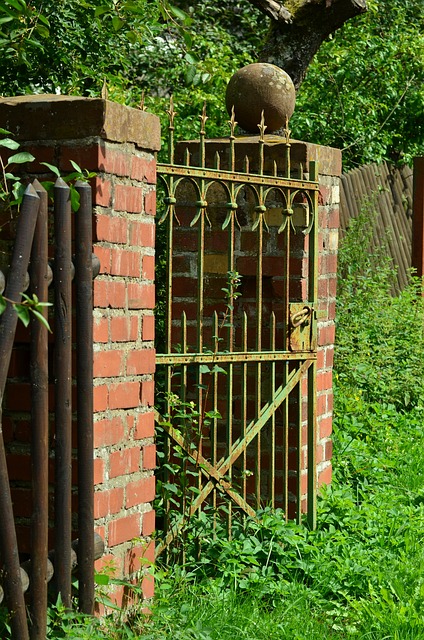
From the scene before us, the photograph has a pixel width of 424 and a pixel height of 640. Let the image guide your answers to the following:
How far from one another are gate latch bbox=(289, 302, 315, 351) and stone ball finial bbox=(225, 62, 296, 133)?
0.89 meters

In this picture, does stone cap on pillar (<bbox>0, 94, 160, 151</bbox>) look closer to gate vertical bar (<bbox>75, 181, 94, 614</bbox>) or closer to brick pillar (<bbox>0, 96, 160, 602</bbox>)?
brick pillar (<bbox>0, 96, 160, 602</bbox>)

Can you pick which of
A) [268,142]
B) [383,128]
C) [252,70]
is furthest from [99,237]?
[383,128]

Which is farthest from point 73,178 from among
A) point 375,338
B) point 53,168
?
point 375,338

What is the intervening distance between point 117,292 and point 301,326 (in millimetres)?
1355

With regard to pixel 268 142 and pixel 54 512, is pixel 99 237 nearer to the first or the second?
pixel 54 512

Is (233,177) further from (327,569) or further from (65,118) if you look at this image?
(327,569)

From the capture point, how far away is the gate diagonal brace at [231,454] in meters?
3.93

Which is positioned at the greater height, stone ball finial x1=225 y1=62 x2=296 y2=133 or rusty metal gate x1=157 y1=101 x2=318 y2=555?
stone ball finial x1=225 y1=62 x2=296 y2=133

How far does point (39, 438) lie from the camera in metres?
2.89

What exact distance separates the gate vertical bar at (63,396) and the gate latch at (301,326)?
1.63m

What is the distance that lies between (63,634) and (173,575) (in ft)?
2.99

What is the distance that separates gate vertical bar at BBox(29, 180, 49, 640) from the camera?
9.34ft

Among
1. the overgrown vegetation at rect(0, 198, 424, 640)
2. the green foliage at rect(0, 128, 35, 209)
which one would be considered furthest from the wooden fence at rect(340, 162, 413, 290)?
the green foliage at rect(0, 128, 35, 209)

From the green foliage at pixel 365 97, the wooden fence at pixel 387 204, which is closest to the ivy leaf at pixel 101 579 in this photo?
the wooden fence at pixel 387 204
